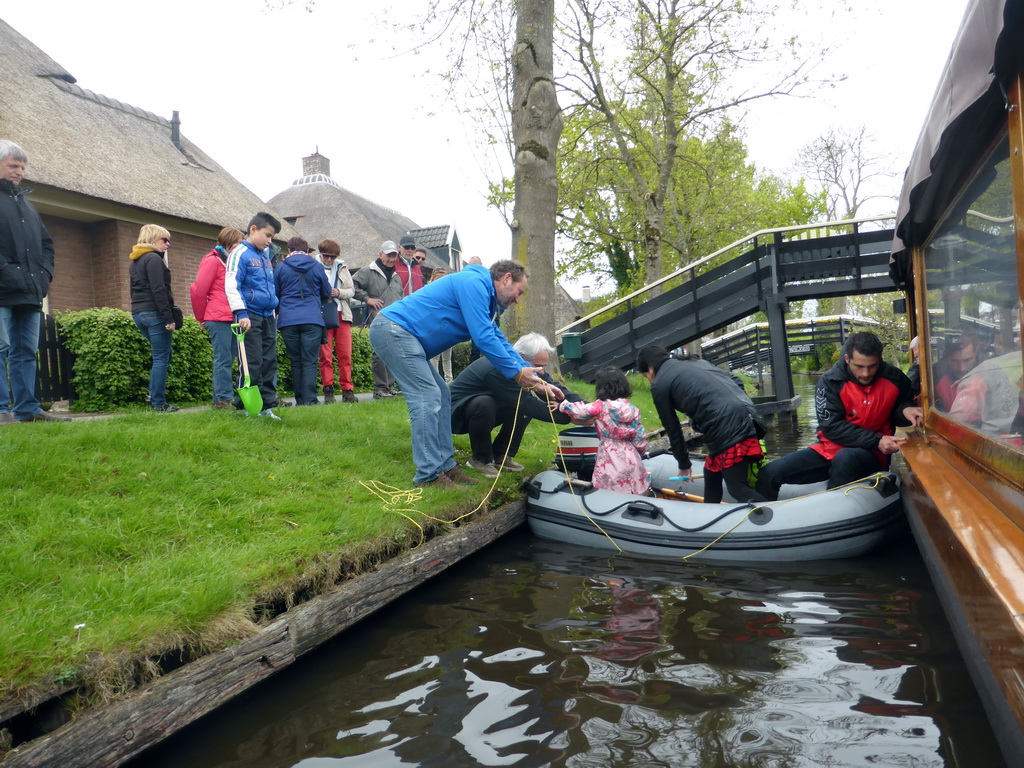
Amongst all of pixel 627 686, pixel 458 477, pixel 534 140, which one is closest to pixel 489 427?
pixel 458 477

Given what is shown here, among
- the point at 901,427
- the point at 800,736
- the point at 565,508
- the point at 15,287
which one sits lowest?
the point at 800,736

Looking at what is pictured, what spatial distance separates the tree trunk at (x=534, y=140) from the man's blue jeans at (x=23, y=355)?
5.28 metres

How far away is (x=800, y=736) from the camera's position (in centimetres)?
264

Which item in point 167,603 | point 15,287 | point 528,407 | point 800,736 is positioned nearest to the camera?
point 800,736

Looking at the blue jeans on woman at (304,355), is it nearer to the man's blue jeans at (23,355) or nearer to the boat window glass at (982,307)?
the man's blue jeans at (23,355)

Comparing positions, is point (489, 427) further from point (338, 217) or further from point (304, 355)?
point (338, 217)

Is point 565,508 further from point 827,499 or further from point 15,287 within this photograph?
point 15,287

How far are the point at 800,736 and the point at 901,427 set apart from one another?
3.51m

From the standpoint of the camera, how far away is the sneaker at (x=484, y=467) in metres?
6.03

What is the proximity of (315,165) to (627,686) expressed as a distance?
3318 cm

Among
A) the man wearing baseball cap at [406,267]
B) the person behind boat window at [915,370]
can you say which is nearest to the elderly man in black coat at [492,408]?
the person behind boat window at [915,370]

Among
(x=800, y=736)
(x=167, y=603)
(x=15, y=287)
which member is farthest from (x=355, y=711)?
(x=15, y=287)

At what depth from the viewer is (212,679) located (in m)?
2.85

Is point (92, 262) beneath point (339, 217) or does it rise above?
beneath
